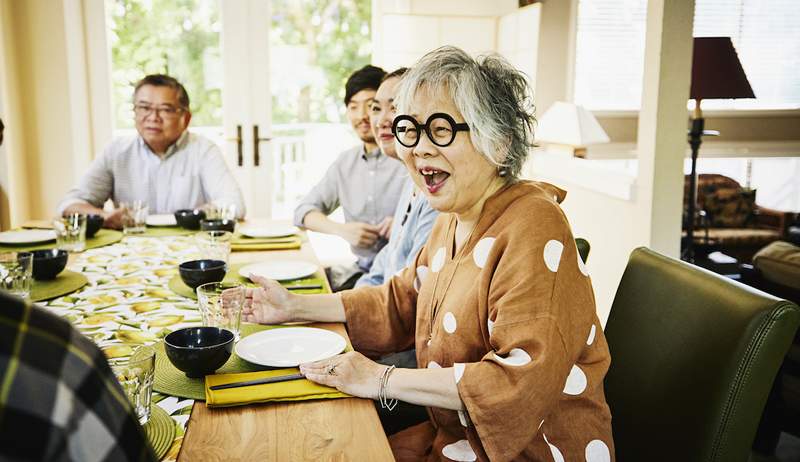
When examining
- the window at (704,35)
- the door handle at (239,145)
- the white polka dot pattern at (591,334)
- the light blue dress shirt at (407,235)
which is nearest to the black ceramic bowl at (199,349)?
the white polka dot pattern at (591,334)

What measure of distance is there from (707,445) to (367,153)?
209 cm

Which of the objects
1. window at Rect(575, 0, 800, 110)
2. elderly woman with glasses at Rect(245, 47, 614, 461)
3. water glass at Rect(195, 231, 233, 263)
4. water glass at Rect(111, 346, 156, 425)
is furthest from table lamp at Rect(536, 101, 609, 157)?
water glass at Rect(111, 346, 156, 425)

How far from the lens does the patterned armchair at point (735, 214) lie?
511cm

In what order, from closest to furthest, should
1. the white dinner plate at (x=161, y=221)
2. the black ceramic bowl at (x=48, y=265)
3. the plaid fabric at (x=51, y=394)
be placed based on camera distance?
the plaid fabric at (x=51, y=394) → the black ceramic bowl at (x=48, y=265) → the white dinner plate at (x=161, y=221)

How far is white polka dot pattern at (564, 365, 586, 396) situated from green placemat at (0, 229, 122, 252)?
A: 172 cm

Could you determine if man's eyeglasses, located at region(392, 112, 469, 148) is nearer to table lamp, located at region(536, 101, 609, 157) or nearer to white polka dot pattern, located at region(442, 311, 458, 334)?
white polka dot pattern, located at region(442, 311, 458, 334)

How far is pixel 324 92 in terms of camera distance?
15.1 ft

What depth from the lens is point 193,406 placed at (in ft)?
3.55

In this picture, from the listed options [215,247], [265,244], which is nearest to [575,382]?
[215,247]

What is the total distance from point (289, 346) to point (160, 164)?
6.99ft

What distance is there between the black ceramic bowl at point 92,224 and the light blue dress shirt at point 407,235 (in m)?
0.98

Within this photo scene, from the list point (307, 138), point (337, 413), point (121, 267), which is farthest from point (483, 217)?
point (307, 138)

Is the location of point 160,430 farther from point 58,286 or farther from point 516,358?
point 58,286

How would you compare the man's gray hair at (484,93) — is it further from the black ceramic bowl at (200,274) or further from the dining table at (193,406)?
the black ceramic bowl at (200,274)
